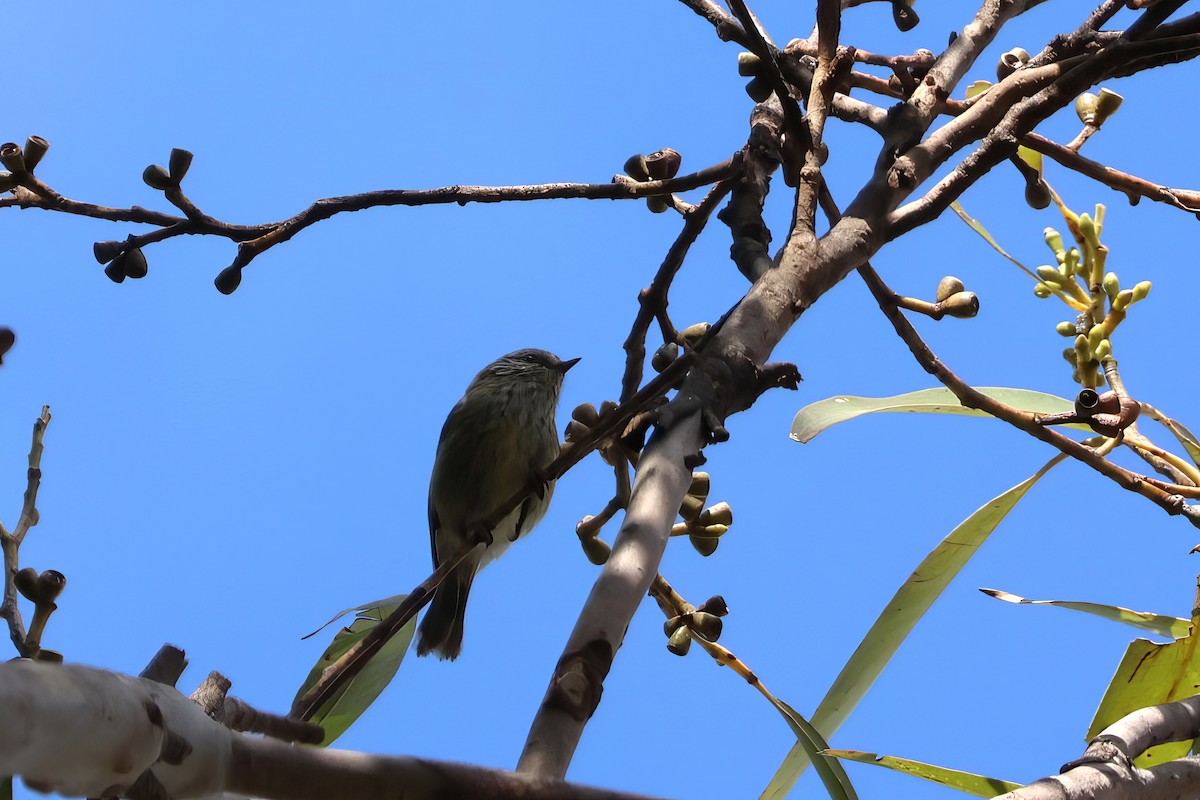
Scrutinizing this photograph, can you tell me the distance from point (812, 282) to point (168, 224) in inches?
45.8

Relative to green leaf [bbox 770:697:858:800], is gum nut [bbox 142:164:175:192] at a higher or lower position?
higher

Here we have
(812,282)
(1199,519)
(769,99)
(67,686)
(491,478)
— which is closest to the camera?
(67,686)

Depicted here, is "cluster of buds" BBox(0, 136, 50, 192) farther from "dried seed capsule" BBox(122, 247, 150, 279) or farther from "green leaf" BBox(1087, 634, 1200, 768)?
"green leaf" BBox(1087, 634, 1200, 768)

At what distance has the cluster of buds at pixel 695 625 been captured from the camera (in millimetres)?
1982

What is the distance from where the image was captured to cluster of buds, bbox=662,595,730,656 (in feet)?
6.50

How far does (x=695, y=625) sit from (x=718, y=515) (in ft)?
0.70

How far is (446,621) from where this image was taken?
3898 mm

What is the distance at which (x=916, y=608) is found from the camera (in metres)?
2.35

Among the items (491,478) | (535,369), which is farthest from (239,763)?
(535,369)

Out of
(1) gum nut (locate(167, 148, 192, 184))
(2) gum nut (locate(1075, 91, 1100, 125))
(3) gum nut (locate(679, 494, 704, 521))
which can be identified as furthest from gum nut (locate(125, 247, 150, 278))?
(2) gum nut (locate(1075, 91, 1100, 125))

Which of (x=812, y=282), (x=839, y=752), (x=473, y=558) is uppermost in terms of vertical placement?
(x=473, y=558)

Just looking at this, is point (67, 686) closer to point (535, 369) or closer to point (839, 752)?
point (839, 752)

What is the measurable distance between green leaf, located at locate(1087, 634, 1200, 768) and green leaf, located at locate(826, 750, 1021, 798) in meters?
0.42

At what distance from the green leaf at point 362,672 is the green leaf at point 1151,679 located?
141 centimetres
